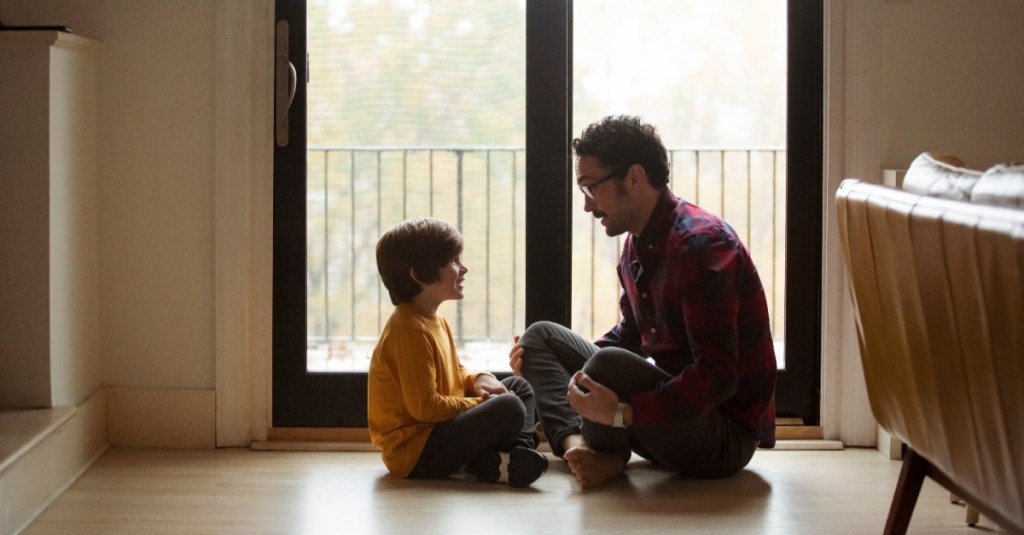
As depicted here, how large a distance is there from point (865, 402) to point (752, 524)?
0.89 metres

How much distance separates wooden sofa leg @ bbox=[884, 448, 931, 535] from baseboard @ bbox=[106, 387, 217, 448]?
1903 millimetres

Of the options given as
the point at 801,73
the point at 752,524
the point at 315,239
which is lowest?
the point at 752,524

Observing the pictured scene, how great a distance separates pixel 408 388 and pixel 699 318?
28.9 inches

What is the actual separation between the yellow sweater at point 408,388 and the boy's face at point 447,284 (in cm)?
6

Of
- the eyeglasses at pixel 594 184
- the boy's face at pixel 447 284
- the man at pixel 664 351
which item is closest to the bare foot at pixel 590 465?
the man at pixel 664 351

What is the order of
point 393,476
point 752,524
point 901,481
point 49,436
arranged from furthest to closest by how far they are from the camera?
1. point 393,476
2. point 49,436
3. point 752,524
4. point 901,481

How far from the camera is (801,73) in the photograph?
11.4 feet

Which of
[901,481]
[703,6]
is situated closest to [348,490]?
[901,481]

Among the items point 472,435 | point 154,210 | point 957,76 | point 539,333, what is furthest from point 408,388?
point 957,76

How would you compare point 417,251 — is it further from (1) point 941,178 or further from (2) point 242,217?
(1) point 941,178

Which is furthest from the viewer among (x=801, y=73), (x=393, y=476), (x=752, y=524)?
(x=801, y=73)

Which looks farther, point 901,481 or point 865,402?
point 865,402

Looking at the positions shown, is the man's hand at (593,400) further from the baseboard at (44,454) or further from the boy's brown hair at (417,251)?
the baseboard at (44,454)

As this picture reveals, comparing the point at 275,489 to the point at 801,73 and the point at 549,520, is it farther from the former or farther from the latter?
the point at 801,73
